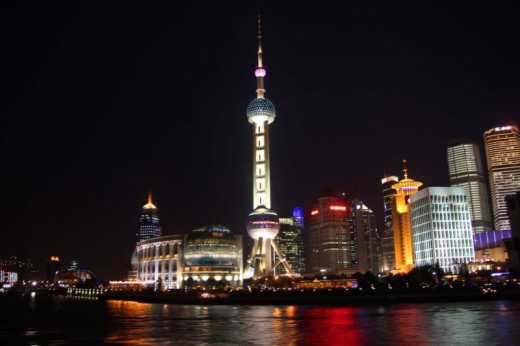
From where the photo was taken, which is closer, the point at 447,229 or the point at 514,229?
the point at 514,229

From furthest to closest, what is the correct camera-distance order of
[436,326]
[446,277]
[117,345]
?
[446,277], [436,326], [117,345]

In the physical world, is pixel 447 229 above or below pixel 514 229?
above

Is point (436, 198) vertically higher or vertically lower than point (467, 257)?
higher

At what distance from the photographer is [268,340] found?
4188 centimetres

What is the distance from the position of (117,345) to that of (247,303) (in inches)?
3402

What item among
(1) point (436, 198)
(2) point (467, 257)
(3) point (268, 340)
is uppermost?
(1) point (436, 198)

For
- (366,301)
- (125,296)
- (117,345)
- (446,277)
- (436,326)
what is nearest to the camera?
(117,345)

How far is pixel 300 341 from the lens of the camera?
40250 mm

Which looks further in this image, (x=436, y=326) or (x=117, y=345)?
(x=436, y=326)

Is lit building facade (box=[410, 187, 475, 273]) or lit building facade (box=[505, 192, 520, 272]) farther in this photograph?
lit building facade (box=[410, 187, 475, 273])

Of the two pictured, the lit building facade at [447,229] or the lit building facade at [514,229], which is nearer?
the lit building facade at [514,229]

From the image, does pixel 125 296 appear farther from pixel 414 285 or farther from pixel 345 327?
pixel 345 327

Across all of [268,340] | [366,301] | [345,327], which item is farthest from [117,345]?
[366,301]

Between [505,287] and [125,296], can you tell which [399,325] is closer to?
[505,287]
